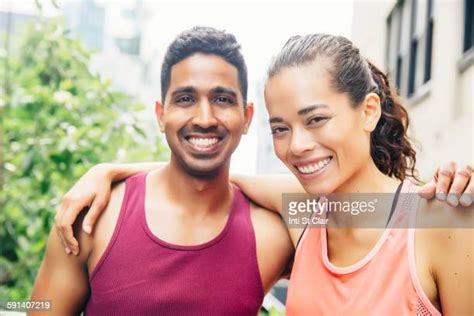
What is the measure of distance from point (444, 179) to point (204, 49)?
54cm

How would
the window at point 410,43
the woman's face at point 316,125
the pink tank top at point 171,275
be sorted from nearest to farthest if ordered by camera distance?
the woman's face at point 316,125, the pink tank top at point 171,275, the window at point 410,43

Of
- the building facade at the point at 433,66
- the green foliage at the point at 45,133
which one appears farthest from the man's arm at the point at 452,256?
the building facade at the point at 433,66

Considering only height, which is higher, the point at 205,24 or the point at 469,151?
the point at 205,24

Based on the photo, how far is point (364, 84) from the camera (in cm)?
98

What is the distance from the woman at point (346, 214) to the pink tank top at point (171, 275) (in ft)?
0.56

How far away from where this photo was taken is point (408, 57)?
3641 mm

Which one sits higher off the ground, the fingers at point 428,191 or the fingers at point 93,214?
the fingers at point 428,191

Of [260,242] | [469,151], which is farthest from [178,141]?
[469,151]

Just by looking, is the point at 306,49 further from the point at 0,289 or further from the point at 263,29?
the point at 0,289

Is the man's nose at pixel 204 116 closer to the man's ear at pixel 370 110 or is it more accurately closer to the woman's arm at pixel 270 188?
the woman's arm at pixel 270 188

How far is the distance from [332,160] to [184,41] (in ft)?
1.39

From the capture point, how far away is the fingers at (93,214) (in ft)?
3.81

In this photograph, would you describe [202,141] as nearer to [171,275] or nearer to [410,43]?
[171,275]

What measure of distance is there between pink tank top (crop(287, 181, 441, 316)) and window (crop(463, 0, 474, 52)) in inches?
79.3
